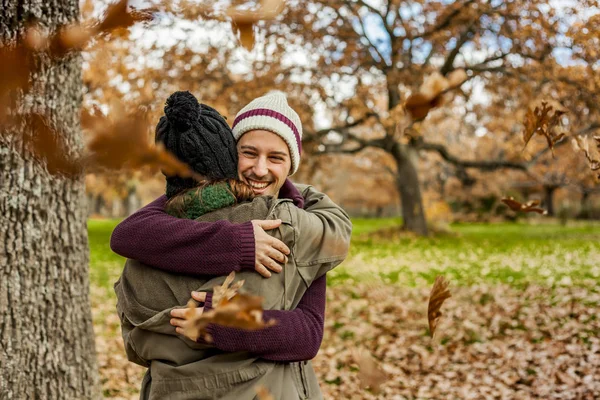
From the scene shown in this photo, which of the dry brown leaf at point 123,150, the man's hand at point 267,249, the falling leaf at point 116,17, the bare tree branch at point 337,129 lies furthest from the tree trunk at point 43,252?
the bare tree branch at point 337,129

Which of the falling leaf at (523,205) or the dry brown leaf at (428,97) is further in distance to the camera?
the falling leaf at (523,205)

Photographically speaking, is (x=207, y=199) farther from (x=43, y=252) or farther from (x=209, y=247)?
(x=43, y=252)

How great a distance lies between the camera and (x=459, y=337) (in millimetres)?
5996

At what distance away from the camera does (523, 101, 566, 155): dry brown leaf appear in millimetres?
2237

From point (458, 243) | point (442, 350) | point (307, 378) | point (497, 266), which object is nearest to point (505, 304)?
point (442, 350)

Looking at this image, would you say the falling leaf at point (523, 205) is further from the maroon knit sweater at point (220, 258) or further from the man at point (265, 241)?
the maroon knit sweater at point (220, 258)

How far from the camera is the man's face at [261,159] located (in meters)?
1.81

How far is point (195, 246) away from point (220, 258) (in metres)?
0.08

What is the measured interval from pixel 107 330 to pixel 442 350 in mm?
3962

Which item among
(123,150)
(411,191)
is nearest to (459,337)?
(123,150)

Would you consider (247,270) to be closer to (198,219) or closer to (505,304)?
(198,219)

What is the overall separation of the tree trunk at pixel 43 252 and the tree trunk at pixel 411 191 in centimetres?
1370

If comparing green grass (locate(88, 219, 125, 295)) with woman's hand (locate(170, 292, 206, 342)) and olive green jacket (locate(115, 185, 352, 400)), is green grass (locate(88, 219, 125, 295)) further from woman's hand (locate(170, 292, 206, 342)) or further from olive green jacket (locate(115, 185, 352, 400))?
woman's hand (locate(170, 292, 206, 342))

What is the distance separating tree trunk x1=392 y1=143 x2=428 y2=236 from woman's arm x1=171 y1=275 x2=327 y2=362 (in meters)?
15.0
